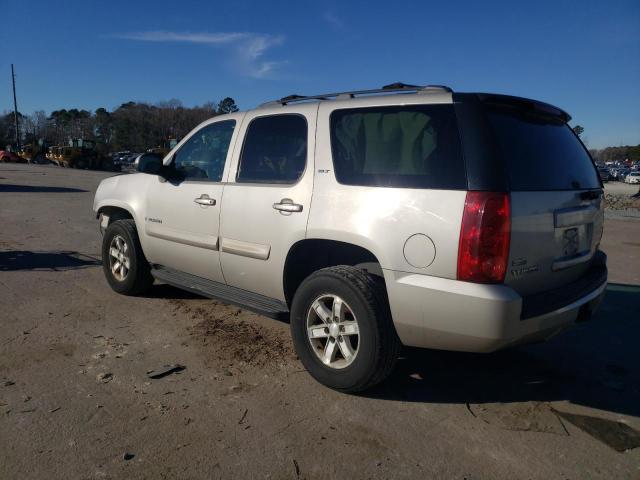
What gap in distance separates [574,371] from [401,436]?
1.78 meters

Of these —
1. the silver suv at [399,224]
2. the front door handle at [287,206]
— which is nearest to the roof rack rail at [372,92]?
the silver suv at [399,224]

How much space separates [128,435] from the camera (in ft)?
9.02

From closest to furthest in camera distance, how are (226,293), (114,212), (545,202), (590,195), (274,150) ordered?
1. (545,202)
2. (590,195)
3. (274,150)
4. (226,293)
5. (114,212)

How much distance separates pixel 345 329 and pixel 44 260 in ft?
17.1

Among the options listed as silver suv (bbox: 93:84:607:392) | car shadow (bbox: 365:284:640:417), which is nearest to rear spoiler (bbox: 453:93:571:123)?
silver suv (bbox: 93:84:607:392)

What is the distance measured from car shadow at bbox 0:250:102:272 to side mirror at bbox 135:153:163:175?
2.53 m

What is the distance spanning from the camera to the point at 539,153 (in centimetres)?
315

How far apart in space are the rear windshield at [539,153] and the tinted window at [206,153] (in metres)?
2.31

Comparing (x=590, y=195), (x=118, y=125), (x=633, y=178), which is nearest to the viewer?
(x=590, y=195)

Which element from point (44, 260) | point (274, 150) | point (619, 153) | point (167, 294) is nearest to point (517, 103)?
point (274, 150)

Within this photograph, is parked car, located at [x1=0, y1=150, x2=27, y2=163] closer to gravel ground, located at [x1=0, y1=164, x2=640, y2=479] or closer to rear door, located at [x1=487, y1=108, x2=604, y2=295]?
gravel ground, located at [x1=0, y1=164, x2=640, y2=479]

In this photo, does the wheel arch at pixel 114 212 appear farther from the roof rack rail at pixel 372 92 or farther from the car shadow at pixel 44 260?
the roof rack rail at pixel 372 92

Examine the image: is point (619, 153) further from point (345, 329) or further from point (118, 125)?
point (345, 329)

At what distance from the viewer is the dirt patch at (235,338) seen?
12.7ft
